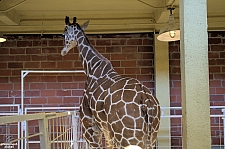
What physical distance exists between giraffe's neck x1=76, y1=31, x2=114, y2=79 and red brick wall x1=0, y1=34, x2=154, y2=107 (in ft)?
6.06

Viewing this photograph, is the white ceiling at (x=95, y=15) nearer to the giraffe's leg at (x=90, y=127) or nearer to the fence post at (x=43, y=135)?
the giraffe's leg at (x=90, y=127)

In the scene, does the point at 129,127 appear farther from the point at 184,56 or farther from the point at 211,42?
the point at 211,42

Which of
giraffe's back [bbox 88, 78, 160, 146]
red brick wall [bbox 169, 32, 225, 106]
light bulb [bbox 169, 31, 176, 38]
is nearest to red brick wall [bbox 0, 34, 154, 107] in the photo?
red brick wall [bbox 169, 32, 225, 106]

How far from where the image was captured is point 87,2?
4266mm

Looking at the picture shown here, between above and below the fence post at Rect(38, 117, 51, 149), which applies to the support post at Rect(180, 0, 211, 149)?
above

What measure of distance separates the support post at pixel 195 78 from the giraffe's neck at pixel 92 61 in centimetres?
153

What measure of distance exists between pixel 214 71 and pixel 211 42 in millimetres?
473

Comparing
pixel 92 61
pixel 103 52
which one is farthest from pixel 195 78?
pixel 103 52

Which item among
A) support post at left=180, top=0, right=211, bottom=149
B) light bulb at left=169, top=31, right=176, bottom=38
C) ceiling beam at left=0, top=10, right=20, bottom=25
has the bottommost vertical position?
support post at left=180, top=0, right=211, bottom=149

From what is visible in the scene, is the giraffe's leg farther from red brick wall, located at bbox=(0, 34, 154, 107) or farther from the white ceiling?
red brick wall, located at bbox=(0, 34, 154, 107)

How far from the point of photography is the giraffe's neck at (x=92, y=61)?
313 centimetres

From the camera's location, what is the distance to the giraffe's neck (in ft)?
10.3

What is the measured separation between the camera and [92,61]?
3.29 meters

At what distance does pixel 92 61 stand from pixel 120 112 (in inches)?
39.1
